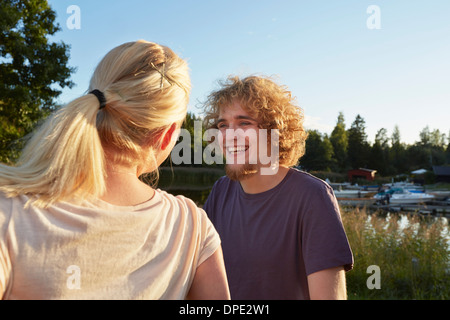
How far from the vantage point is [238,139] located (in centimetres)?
238

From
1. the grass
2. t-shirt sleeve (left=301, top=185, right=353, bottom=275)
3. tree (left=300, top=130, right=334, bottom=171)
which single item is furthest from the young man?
tree (left=300, top=130, right=334, bottom=171)

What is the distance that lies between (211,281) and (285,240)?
737 mm

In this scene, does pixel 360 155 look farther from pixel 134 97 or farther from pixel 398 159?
pixel 134 97

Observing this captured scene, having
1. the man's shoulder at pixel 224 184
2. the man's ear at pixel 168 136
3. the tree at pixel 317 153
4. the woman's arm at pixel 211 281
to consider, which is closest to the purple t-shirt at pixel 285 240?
the man's shoulder at pixel 224 184

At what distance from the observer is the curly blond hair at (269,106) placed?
244cm

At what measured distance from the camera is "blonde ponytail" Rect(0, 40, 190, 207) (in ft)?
3.71

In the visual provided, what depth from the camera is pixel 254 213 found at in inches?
82.7

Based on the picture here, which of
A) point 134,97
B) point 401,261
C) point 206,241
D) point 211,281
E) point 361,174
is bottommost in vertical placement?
point 361,174

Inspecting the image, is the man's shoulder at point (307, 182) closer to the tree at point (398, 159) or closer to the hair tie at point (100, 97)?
the hair tie at point (100, 97)

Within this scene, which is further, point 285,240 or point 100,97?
point 285,240

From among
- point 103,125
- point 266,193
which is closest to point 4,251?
point 103,125

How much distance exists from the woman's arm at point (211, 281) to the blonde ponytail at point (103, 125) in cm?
43

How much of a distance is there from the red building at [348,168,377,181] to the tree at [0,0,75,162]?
5511 centimetres
